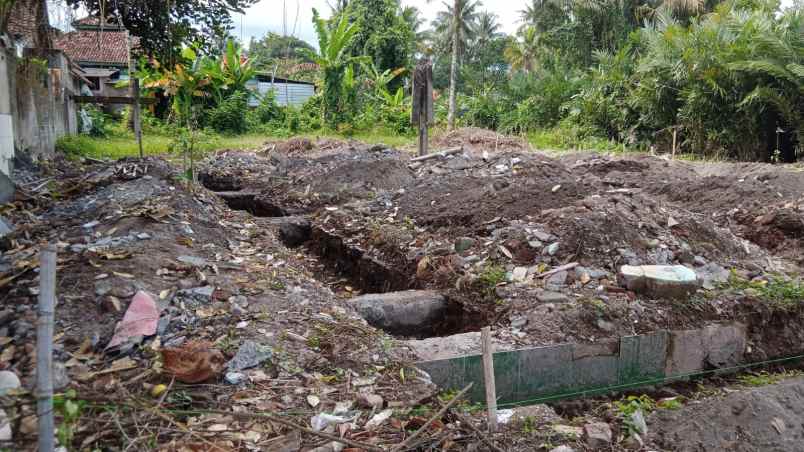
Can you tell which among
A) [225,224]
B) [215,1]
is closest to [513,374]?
[225,224]

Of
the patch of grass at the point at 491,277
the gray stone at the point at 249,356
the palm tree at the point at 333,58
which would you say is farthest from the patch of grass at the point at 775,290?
the palm tree at the point at 333,58

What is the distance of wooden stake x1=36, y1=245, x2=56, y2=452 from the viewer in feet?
5.32

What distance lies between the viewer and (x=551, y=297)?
3951 millimetres

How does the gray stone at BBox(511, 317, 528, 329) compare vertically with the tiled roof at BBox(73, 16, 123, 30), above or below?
below

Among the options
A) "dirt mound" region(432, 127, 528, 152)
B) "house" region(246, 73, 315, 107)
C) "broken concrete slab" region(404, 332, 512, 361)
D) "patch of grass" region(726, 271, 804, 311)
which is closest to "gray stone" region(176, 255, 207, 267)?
"broken concrete slab" region(404, 332, 512, 361)

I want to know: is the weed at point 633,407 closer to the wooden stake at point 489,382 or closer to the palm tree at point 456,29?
the wooden stake at point 489,382

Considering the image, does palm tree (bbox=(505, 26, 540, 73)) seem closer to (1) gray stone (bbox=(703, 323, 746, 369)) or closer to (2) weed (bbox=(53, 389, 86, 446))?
(1) gray stone (bbox=(703, 323, 746, 369))

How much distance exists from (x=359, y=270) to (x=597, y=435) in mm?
3216

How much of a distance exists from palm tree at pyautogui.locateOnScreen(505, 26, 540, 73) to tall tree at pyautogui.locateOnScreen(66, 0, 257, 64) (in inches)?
841

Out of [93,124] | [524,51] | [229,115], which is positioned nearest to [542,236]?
[93,124]

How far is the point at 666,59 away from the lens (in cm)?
1180

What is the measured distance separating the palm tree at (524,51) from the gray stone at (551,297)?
2252 cm

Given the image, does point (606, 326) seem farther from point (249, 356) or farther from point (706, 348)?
point (249, 356)

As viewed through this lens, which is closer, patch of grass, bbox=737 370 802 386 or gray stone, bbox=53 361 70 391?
gray stone, bbox=53 361 70 391
